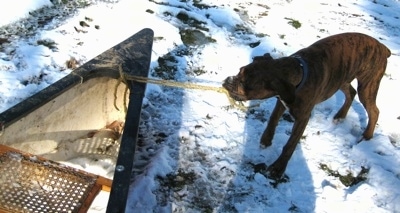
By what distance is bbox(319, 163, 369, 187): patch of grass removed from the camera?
13.5 feet

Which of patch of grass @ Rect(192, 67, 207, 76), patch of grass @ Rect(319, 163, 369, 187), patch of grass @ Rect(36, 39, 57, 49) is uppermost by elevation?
patch of grass @ Rect(36, 39, 57, 49)

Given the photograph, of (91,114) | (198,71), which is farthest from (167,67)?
(91,114)

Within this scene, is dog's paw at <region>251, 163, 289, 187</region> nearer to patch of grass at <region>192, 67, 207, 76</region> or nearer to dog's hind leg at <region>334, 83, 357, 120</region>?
dog's hind leg at <region>334, 83, 357, 120</region>

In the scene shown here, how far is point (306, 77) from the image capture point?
3541 mm

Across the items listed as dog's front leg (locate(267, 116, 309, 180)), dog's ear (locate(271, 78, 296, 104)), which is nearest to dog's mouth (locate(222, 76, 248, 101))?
dog's ear (locate(271, 78, 296, 104))

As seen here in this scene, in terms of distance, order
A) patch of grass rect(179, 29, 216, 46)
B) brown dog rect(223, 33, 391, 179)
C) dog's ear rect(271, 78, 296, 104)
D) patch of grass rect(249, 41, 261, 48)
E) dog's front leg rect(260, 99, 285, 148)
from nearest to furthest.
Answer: dog's ear rect(271, 78, 296, 104)
brown dog rect(223, 33, 391, 179)
dog's front leg rect(260, 99, 285, 148)
patch of grass rect(179, 29, 216, 46)
patch of grass rect(249, 41, 261, 48)

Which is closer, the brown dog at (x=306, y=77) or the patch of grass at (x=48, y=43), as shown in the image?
the brown dog at (x=306, y=77)

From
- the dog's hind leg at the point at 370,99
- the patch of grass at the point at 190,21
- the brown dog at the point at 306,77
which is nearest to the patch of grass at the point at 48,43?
the patch of grass at the point at 190,21

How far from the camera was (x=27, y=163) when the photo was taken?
2.95 meters

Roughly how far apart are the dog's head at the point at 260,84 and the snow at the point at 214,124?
912 millimetres

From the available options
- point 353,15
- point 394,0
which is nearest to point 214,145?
point 353,15

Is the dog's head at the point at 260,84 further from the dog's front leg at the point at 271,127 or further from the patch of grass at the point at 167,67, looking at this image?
the patch of grass at the point at 167,67

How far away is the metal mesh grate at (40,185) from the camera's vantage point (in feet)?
Result: 9.27

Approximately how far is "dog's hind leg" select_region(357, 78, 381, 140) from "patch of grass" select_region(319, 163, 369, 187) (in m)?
0.54
